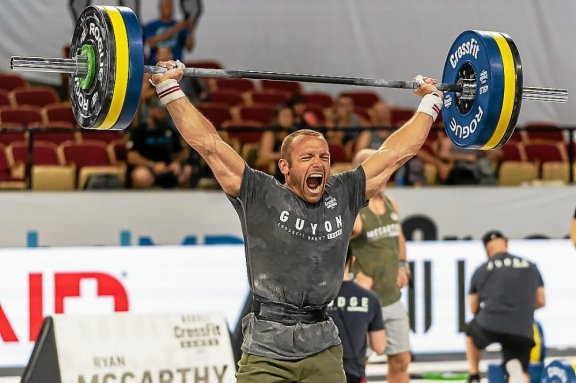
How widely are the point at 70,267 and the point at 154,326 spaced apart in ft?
9.82

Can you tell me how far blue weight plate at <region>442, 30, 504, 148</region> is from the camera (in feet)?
20.1

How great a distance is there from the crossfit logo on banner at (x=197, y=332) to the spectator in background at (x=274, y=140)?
4.27 meters

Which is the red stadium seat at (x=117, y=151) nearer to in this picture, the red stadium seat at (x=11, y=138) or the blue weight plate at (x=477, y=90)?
the red stadium seat at (x=11, y=138)

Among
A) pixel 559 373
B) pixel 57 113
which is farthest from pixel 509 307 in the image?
pixel 57 113

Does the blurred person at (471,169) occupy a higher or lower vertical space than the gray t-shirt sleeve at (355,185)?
lower

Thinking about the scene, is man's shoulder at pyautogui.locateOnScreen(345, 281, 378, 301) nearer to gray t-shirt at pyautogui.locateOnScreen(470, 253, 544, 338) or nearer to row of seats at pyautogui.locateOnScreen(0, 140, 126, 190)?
gray t-shirt at pyautogui.locateOnScreen(470, 253, 544, 338)

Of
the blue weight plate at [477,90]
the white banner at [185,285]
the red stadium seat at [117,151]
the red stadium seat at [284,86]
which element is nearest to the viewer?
the blue weight plate at [477,90]

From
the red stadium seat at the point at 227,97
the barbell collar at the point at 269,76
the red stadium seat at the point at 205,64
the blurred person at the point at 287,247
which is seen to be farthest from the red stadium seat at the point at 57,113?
the blurred person at the point at 287,247

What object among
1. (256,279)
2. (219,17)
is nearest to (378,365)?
(256,279)

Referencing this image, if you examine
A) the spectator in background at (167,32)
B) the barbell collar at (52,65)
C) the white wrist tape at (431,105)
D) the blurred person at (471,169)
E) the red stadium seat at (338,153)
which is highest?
the spectator in background at (167,32)

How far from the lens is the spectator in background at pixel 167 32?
14008 millimetres

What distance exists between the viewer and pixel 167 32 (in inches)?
555

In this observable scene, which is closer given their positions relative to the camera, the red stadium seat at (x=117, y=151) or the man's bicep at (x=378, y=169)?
the man's bicep at (x=378, y=169)

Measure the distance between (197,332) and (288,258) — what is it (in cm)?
233
